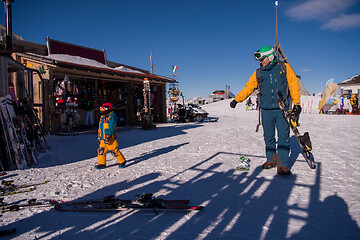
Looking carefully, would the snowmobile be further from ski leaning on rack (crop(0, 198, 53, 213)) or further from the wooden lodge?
ski leaning on rack (crop(0, 198, 53, 213))

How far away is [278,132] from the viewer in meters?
3.83

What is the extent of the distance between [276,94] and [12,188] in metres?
4.38

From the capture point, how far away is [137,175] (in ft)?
12.8

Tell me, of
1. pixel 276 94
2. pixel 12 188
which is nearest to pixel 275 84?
pixel 276 94

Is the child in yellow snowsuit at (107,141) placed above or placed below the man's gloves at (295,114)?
below

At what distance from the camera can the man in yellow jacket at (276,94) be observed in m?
3.73

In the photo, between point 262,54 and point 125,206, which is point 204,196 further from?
point 262,54

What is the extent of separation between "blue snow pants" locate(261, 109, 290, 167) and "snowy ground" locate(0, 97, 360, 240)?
381mm

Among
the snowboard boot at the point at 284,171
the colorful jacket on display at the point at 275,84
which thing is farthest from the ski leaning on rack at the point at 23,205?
the colorful jacket on display at the point at 275,84

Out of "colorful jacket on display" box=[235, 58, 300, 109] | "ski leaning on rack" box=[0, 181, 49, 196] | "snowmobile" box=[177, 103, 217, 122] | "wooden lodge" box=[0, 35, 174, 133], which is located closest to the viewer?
"ski leaning on rack" box=[0, 181, 49, 196]

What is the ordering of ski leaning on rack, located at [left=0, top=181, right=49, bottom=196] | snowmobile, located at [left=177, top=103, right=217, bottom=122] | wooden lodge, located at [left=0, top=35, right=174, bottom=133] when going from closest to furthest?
ski leaning on rack, located at [left=0, top=181, right=49, bottom=196], wooden lodge, located at [left=0, top=35, right=174, bottom=133], snowmobile, located at [left=177, top=103, right=217, bottom=122]

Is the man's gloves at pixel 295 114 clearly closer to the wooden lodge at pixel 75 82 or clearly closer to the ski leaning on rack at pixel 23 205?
the ski leaning on rack at pixel 23 205

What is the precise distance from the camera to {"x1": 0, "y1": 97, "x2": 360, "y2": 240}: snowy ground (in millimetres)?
2094

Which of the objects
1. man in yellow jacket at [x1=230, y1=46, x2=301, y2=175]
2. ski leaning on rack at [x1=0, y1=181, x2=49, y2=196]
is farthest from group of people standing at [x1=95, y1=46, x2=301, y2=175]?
ski leaning on rack at [x1=0, y1=181, x2=49, y2=196]
